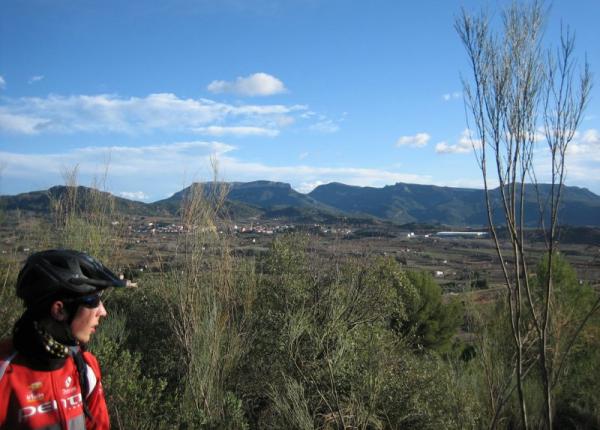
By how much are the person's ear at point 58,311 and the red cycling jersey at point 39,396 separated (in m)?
0.18

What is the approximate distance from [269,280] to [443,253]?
159 feet

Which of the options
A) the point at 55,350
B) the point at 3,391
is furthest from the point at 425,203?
the point at 3,391

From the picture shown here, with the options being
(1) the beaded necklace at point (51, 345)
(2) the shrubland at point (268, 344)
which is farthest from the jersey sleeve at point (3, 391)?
(2) the shrubland at point (268, 344)

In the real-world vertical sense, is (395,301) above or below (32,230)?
below

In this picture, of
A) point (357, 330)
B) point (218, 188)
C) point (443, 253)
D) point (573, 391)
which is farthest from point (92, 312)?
point (443, 253)

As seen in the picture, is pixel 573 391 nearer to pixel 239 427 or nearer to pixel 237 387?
pixel 237 387

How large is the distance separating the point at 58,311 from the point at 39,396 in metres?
0.36

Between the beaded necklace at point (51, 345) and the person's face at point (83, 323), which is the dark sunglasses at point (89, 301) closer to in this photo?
the person's face at point (83, 323)

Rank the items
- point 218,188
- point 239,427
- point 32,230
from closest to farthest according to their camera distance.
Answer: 1. point 239,427
2. point 218,188
3. point 32,230

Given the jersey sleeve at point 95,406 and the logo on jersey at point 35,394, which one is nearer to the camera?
the logo on jersey at point 35,394

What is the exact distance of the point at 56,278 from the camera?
7.06 feet

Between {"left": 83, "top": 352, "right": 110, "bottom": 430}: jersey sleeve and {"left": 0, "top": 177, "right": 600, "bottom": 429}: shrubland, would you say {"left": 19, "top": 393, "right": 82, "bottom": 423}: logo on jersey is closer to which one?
{"left": 83, "top": 352, "right": 110, "bottom": 430}: jersey sleeve

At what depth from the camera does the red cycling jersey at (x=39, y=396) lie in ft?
6.30

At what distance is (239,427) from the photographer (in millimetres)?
6641
